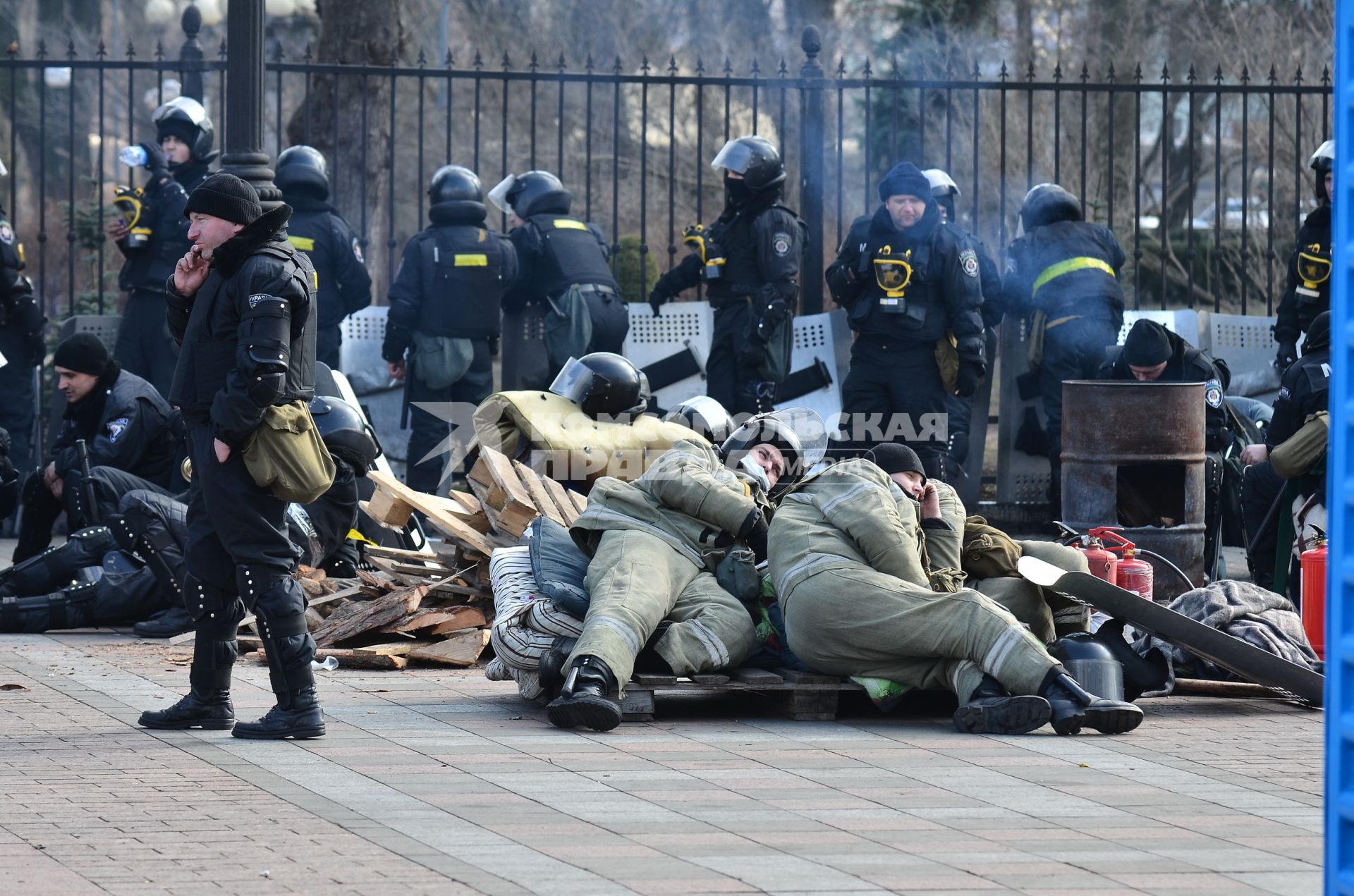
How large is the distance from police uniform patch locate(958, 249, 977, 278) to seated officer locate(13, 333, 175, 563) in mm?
4517

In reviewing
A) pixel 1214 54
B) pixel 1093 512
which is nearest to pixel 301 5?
pixel 1214 54

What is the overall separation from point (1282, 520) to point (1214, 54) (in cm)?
1606

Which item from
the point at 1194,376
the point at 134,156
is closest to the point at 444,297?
the point at 134,156

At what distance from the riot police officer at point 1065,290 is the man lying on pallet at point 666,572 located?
176 inches

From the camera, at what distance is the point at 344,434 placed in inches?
340

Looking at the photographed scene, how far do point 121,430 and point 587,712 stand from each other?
3827 mm

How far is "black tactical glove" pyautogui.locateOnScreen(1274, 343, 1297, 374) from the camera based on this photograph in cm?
1130

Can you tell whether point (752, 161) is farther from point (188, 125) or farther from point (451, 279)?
point (188, 125)

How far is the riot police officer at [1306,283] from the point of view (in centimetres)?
1120

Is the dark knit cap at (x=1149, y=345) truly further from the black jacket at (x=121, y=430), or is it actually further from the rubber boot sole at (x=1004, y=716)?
the black jacket at (x=121, y=430)

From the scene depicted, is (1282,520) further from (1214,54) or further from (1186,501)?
(1214,54)

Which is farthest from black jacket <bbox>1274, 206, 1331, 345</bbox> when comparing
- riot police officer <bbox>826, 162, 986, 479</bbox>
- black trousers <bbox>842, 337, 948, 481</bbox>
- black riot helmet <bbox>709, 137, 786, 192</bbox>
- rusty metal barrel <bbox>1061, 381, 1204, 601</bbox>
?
black riot helmet <bbox>709, 137, 786, 192</bbox>

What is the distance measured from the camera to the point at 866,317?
1122 centimetres

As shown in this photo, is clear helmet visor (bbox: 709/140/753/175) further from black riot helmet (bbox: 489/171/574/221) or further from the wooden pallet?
the wooden pallet
